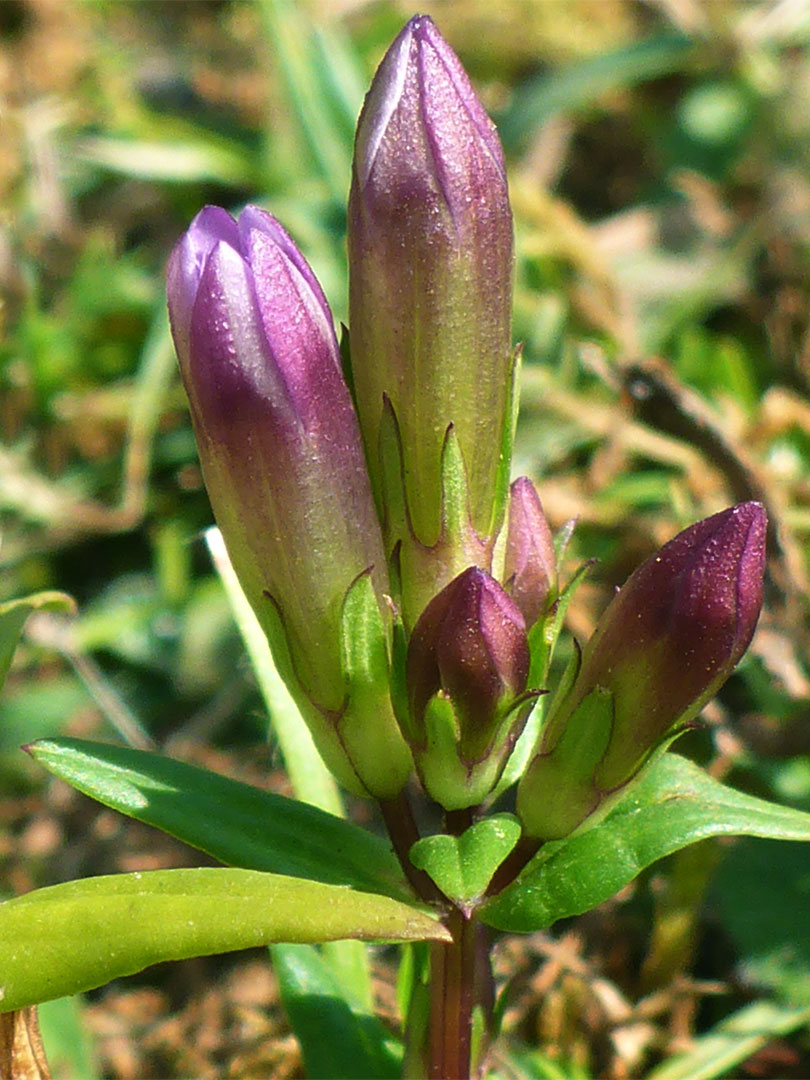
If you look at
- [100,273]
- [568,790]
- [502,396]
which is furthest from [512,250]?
[100,273]

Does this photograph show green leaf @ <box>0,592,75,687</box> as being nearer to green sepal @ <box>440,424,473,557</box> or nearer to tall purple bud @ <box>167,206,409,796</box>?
tall purple bud @ <box>167,206,409,796</box>

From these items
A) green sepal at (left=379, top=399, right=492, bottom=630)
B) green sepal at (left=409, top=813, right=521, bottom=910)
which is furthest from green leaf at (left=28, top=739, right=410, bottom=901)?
green sepal at (left=379, top=399, right=492, bottom=630)

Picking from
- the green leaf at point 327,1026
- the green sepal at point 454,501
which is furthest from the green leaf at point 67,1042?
the green sepal at point 454,501

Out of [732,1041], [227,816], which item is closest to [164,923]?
[227,816]

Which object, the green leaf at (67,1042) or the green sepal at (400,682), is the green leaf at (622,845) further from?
the green leaf at (67,1042)

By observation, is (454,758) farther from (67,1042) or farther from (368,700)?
(67,1042)

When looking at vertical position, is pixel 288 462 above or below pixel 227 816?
above

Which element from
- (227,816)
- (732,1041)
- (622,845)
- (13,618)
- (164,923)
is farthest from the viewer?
(732,1041)
